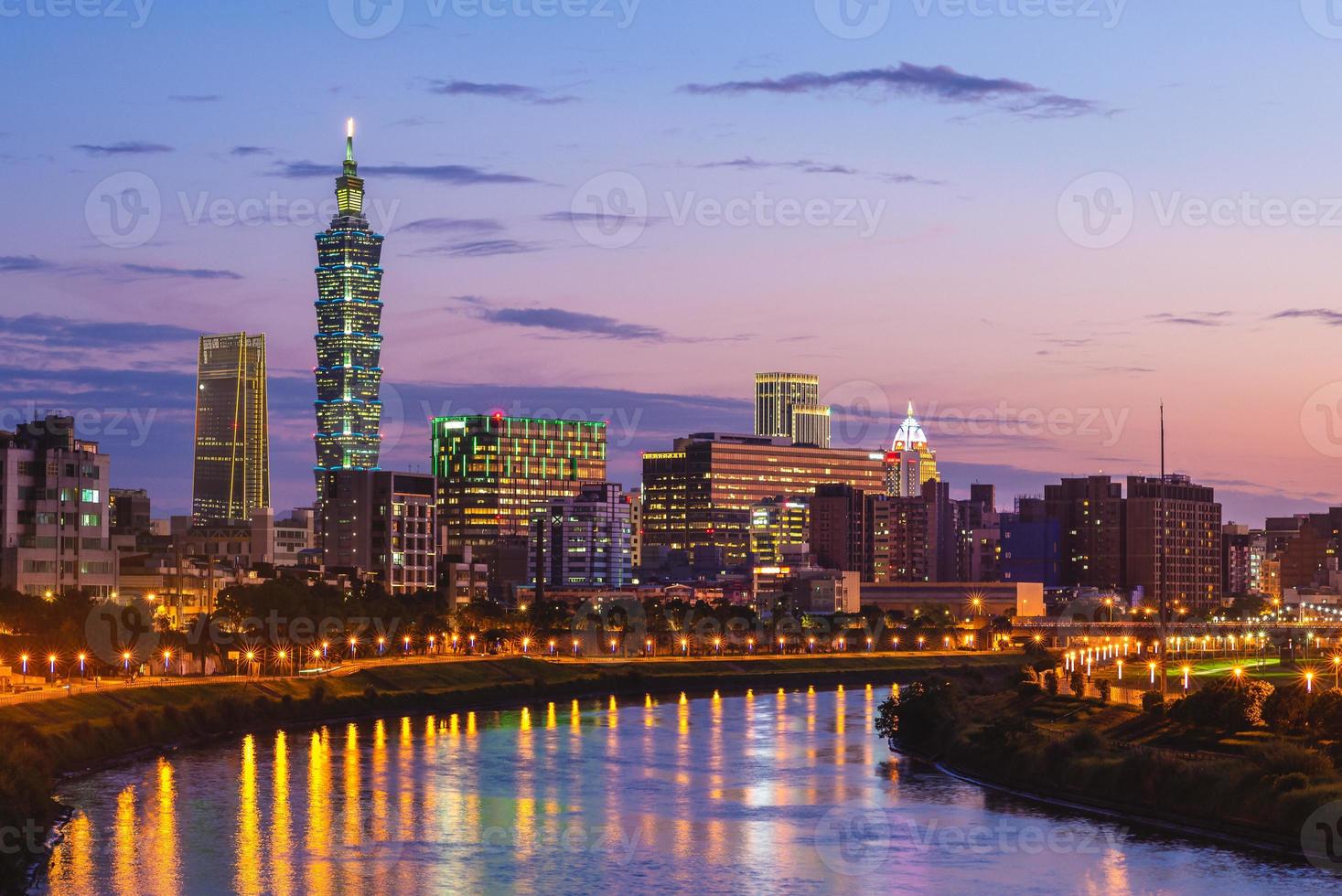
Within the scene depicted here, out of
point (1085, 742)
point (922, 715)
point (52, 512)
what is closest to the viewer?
point (1085, 742)

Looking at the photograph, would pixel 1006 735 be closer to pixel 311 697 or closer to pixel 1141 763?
pixel 1141 763

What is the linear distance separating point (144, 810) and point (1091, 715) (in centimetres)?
4815

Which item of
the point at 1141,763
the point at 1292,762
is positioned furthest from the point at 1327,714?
the point at 1292,762

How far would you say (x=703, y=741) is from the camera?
112 meters

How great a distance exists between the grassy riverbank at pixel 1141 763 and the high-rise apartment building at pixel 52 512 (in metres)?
77.1

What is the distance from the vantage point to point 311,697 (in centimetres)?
12375

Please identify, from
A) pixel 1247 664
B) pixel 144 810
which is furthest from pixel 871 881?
pixel 1247 664

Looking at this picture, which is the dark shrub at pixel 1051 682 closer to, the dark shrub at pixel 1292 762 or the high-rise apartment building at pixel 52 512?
the dark shrub at pixel 1292 762

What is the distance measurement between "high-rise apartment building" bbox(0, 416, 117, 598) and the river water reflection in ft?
166

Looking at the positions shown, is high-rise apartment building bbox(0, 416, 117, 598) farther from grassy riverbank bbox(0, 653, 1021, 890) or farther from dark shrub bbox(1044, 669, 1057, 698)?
dark shrub bbox(1044, 669, 1057, 698)

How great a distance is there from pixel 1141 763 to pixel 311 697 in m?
63.2

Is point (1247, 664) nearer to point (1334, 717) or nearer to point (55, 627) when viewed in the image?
point (1334, 717)

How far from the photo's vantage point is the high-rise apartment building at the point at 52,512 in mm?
148750

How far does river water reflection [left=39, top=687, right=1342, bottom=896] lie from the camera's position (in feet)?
210
